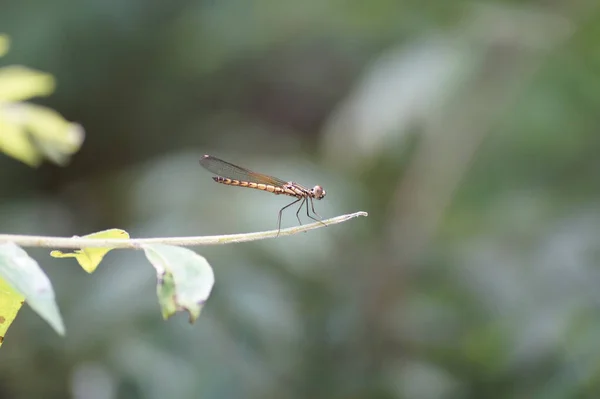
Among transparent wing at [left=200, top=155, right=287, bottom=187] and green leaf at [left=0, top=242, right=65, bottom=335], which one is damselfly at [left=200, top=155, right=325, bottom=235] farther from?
green leaf at [left=0, top=242, right=65, bottom=335]

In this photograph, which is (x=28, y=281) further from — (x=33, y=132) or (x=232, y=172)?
(x=232, y=172)

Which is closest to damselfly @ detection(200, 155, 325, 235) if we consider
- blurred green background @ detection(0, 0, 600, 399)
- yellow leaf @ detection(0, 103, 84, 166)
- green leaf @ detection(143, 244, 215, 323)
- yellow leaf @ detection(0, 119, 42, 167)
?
blurred green background @ detection(0, 0, 600, 399)

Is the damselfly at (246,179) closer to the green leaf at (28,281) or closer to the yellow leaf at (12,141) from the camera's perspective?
the yellow leaf at (12,141)

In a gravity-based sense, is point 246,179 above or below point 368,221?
below

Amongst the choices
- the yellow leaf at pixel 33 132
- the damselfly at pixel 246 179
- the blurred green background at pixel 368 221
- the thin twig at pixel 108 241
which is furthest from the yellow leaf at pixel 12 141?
the blurred green background at pixel 368 221

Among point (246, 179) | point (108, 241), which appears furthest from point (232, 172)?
point (108, 241)

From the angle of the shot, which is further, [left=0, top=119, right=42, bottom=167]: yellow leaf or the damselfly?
the damselfly

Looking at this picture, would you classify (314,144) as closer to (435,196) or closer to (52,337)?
(435,196)
